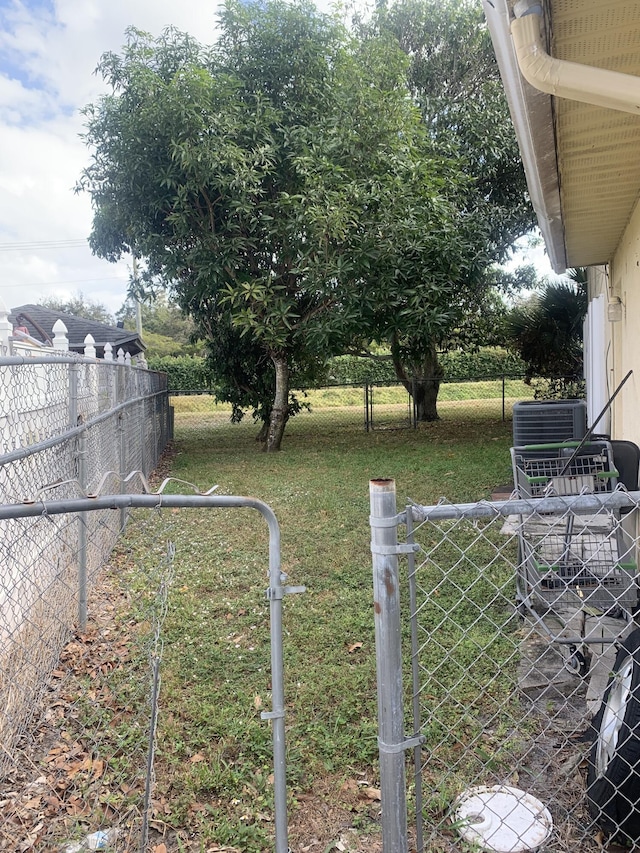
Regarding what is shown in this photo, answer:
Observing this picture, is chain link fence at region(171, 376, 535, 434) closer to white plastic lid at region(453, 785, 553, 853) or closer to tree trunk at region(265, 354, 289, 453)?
tree trunk at region(265, 354, 289, 453)

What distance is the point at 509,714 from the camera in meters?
3.17

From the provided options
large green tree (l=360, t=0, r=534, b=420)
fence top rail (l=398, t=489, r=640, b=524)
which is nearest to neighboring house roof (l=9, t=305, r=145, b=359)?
large green tree (l=360, t=0, r=534, b=420)

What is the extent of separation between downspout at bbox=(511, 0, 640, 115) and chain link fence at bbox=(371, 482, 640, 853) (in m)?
1.54

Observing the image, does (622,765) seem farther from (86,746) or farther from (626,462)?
(626,462)

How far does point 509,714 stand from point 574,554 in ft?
4.96

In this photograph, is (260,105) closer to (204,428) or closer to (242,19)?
(242,19)

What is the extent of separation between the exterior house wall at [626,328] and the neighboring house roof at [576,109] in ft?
1.00

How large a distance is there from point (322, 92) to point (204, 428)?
9878 mm

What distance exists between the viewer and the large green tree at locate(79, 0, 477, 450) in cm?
1056

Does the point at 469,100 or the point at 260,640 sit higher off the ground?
the point at 469,100

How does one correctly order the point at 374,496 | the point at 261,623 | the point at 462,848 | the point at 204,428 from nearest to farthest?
the point at 374,496, the point at 462,848, the point at 261,623, the point at 204,428

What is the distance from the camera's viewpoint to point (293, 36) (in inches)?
462

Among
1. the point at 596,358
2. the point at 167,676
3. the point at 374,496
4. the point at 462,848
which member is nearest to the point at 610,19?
the point at 374,496

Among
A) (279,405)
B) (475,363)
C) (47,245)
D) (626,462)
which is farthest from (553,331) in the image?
(47,245)
